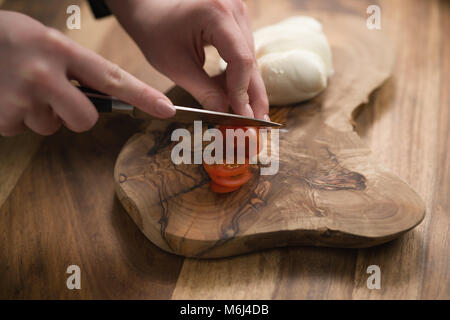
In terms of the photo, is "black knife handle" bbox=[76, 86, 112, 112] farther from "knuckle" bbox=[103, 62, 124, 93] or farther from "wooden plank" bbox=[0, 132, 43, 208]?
"wooden plank" bbox=[0, 132, 43, 208]

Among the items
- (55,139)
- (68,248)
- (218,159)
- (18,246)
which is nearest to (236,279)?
(218,159)

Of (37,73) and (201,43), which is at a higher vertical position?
(201,43)

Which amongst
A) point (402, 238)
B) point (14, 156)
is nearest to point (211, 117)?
point (402, 238)

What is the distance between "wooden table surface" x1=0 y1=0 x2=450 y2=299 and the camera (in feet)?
3.51

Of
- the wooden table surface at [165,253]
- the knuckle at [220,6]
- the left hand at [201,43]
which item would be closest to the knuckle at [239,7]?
the left hand at [201,43]

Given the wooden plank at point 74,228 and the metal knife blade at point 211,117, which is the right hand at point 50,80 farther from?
the wooden plank at point 74,228

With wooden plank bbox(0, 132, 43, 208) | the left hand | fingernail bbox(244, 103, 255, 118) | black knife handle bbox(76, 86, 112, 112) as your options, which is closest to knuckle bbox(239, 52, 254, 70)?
the left hand

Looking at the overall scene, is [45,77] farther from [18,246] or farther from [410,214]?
[410,214]

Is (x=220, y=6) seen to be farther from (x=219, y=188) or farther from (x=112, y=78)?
(x=219, y=188)

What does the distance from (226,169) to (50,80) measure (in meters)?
0.49

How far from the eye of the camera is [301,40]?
1448 millimetres

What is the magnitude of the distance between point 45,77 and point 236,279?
670 millimetres

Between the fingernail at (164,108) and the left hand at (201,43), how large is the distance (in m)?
0.25

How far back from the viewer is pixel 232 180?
1162 mm
